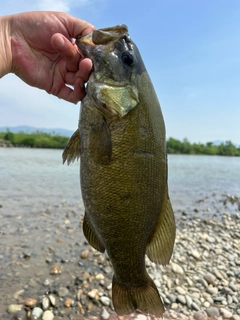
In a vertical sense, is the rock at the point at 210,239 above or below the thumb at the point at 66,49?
below

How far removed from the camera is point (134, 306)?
2596 millimetres

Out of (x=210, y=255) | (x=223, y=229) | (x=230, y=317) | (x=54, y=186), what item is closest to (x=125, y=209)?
(x=230, y=317)

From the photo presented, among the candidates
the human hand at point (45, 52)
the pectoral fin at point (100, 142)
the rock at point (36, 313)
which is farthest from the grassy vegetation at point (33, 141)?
the pectoral fin at point (100, 142)

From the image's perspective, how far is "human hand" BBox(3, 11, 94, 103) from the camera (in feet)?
9.02

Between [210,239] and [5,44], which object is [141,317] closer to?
[5,44]

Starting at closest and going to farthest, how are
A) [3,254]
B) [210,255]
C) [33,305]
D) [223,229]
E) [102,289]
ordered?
[33,305]
[102,289]
[3,254]
[210,255]
[223,229]

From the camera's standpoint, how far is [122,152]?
2230mm

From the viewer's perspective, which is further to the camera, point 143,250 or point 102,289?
point 102,289

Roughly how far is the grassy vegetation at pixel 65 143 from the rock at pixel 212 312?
42275 mm

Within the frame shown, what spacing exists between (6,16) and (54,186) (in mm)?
Answer: 11939

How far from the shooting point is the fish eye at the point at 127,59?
233cm

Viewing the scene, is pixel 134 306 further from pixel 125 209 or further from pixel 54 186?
pixel 54 186

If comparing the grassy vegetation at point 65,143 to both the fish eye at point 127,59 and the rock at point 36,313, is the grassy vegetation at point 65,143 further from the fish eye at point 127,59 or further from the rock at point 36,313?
the fish eye at point 127,59

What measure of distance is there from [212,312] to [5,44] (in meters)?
4.81
